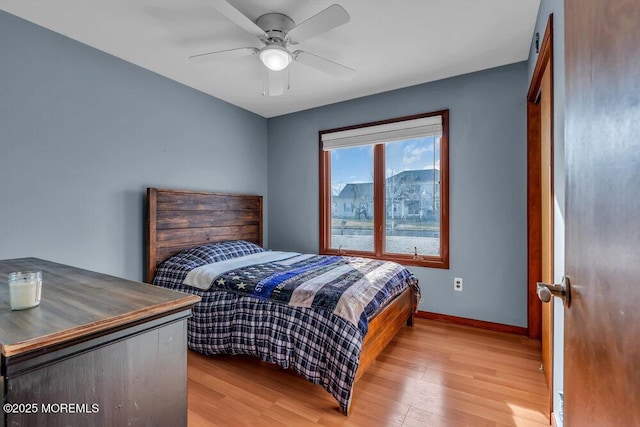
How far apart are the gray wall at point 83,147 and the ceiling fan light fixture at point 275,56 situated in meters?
1.47

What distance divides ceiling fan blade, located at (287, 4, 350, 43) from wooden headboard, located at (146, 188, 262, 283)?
188 cm

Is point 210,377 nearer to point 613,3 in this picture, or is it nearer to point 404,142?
point 613,3

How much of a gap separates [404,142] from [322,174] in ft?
3.53

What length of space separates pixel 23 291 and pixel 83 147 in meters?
1.99

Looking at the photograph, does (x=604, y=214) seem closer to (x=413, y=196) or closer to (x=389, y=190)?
(x=413, y=196)

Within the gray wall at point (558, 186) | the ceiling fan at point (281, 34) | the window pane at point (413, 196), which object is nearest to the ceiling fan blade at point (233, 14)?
the ceiling fan at point (281, 34)

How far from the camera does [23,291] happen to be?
886 millimetres

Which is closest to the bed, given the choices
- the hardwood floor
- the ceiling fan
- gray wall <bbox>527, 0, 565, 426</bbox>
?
the hardwood floor

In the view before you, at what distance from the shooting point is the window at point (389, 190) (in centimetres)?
317

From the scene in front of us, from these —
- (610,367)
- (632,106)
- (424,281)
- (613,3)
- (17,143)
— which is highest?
(17,143)

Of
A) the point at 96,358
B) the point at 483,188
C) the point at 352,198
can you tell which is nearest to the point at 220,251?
the point at 352,198

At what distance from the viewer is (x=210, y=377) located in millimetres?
2104

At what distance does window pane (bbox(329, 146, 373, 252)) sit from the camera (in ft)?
12.0

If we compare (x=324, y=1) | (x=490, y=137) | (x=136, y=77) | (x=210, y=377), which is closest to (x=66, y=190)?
(x=136, y=77)
